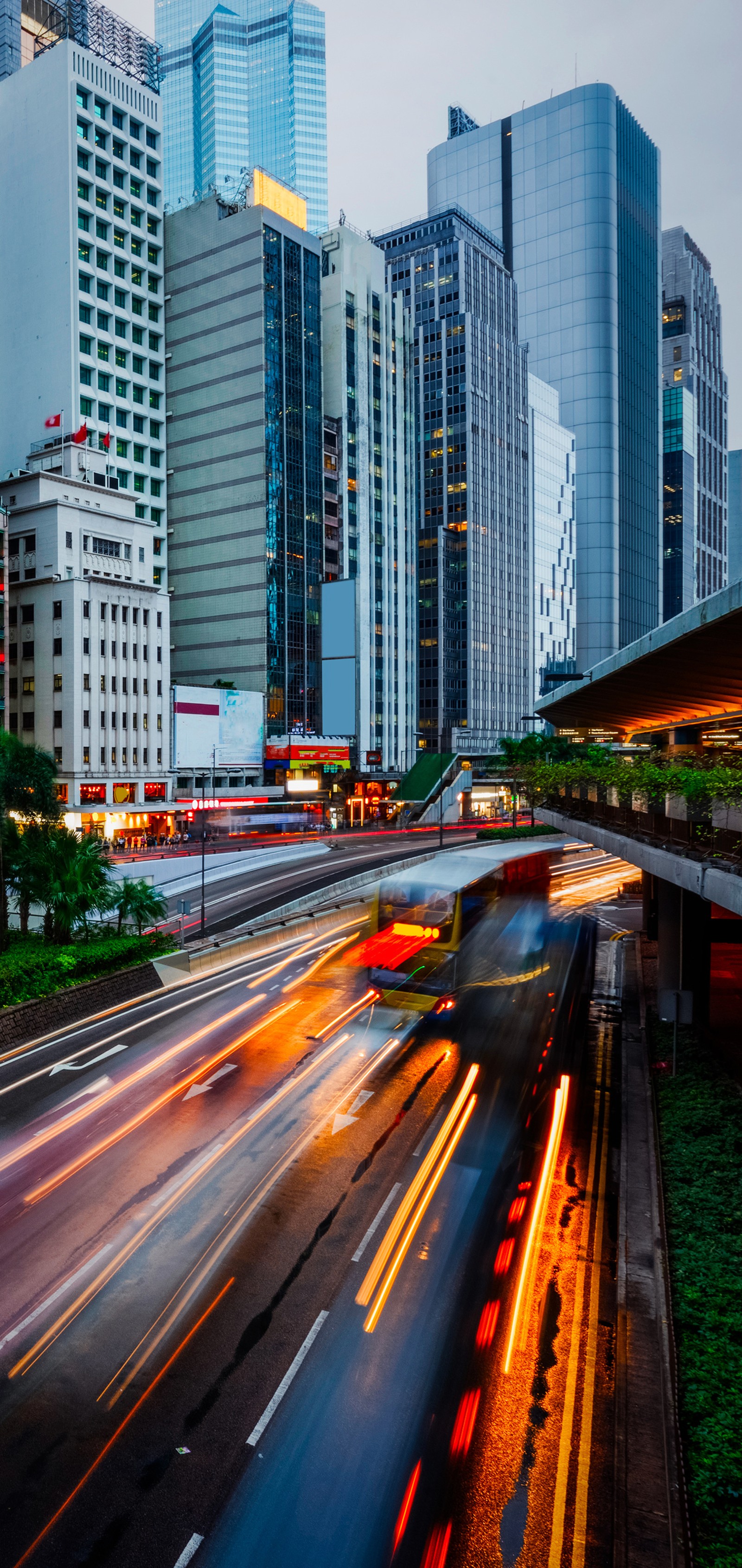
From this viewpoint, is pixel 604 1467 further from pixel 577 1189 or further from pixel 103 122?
pixel 103 122

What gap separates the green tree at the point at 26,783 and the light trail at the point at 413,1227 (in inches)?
882

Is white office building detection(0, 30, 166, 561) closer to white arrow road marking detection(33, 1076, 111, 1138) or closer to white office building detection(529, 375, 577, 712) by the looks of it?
white arrow road marking detection(33, 1076, 111, 1138)

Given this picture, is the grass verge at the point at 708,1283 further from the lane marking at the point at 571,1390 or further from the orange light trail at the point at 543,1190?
the orange light trail at the point at 543,1190

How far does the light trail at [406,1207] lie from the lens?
40.6 feet

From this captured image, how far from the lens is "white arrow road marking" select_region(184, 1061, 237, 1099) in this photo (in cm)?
1973

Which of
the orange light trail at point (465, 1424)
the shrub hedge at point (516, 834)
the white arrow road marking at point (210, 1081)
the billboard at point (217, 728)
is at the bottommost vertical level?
the orange light trail at point (465, 1424)

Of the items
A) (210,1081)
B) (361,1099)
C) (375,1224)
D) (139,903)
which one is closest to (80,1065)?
(210,1081)

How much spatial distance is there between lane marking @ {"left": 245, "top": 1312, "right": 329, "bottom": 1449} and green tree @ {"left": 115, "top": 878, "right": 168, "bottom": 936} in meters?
20.2

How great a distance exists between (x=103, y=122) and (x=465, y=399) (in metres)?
56.1

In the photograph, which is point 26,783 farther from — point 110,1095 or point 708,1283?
point 708,1283

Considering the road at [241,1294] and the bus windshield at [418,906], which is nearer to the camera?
the road at [241,1294]

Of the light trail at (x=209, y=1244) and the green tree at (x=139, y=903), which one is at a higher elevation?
the green tree at (x=139, y=903)

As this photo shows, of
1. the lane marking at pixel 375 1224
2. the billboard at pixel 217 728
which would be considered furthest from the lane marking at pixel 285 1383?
the billboard at pixel 217 728

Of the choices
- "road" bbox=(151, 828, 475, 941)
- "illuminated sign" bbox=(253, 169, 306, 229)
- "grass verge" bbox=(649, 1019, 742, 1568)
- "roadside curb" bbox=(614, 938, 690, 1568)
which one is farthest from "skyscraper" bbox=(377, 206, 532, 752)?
"roadside curb" bbox=(614, 938, 690, 1568)
